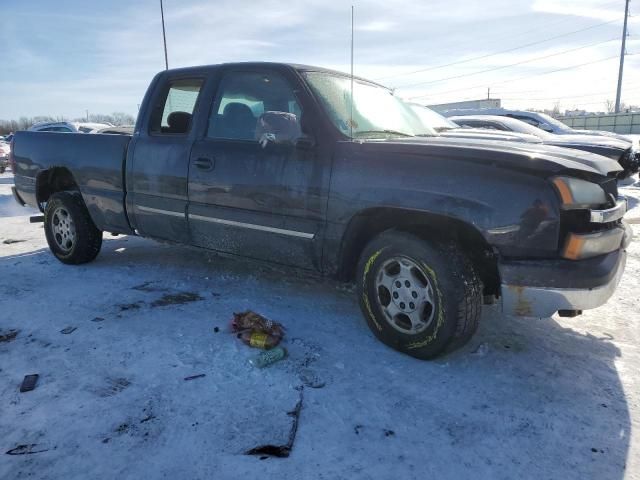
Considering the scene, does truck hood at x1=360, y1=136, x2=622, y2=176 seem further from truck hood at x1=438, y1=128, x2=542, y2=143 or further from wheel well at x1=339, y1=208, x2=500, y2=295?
truck hood at x1=438, y1=128, x2=542, y2=143

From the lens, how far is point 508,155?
261cm

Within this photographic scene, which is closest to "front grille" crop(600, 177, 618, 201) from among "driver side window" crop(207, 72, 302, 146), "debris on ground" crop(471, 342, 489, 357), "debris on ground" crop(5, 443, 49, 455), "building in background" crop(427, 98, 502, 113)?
"debris on ground" crop(471, 342, 489, 357)

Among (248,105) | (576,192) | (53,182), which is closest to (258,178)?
(248,105)

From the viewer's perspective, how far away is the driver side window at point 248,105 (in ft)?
11.7

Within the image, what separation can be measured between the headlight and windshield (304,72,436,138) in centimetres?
137

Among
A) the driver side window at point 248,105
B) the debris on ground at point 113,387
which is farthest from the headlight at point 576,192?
the debris on ground at point 113,387

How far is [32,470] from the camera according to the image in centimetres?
203

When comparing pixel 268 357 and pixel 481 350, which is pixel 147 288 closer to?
pixel 268 357

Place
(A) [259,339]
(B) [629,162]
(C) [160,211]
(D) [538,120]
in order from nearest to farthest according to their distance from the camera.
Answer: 1. (A) [259,339]
2. (C) [160,211]
3. (B) [629,162]
4. (D) [538,120]

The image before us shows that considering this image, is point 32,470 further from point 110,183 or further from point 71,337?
point 110,183

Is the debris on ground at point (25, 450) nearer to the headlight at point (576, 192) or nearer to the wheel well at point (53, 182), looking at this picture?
the headlight at point (576, 192)

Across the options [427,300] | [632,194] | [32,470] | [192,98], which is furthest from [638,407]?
[632,194]

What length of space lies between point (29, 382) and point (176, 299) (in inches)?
56.7

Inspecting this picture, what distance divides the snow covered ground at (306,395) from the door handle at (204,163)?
110 cm
